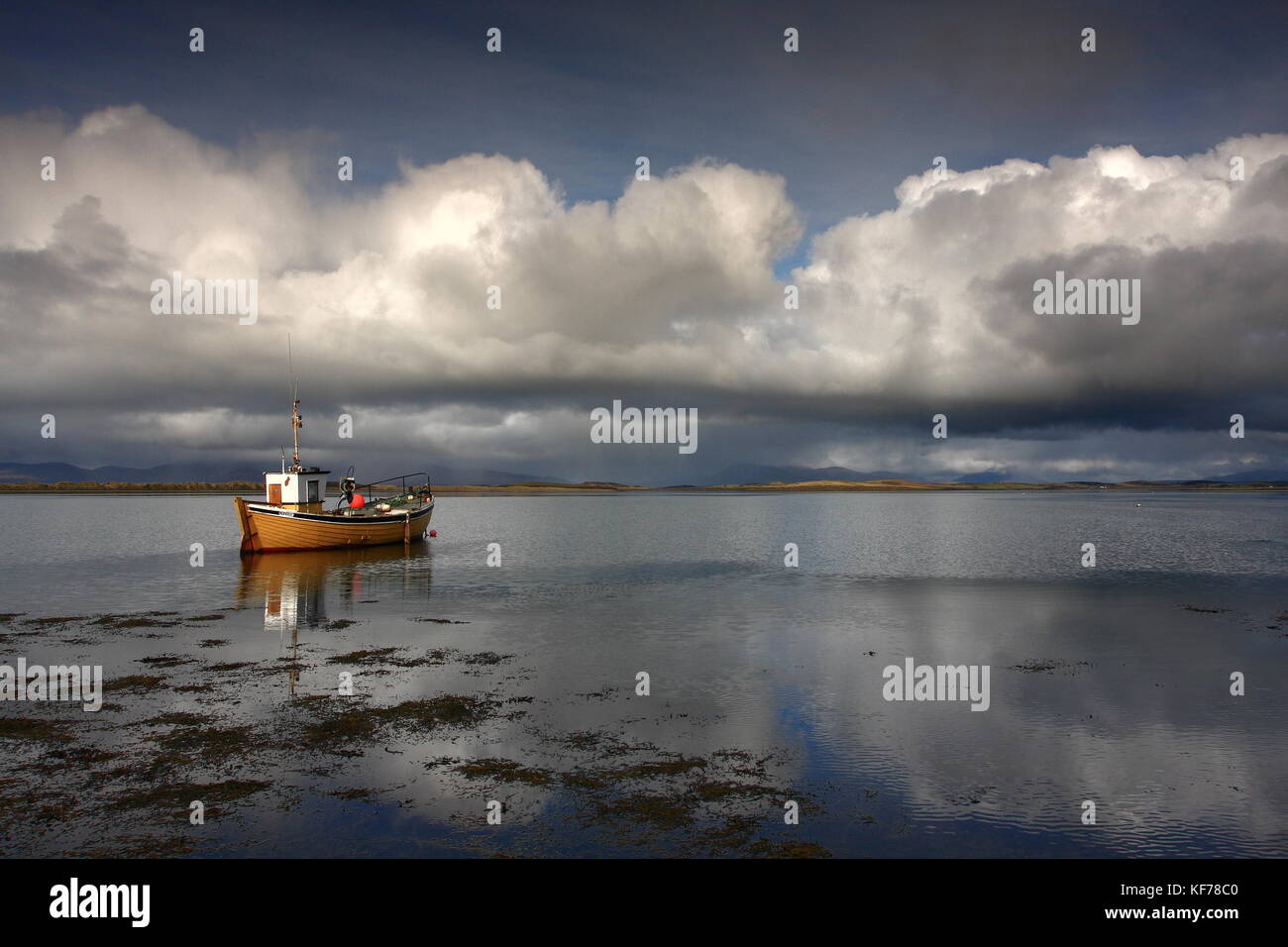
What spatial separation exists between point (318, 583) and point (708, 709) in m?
27.2

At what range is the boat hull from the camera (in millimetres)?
48469

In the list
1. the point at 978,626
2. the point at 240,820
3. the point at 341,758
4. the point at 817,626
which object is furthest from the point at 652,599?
the point at 240,820

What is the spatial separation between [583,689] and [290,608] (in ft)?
56.9

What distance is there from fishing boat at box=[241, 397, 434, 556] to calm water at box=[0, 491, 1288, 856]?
26.1ft

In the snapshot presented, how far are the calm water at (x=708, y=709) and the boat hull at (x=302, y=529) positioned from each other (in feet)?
25.5

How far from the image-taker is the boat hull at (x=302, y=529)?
48.5 metres

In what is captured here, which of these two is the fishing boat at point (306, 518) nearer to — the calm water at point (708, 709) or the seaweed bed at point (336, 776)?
Result: the calm water at point (708, 709)

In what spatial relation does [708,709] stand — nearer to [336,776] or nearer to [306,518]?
[336,776]

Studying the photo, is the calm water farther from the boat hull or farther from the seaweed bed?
the boat hull

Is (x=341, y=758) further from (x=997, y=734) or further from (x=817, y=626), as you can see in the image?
(x=817, y=626)

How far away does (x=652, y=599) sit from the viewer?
109 ft

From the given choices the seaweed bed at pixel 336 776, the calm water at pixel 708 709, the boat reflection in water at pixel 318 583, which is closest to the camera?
the seaweed bed at pixel 336 776

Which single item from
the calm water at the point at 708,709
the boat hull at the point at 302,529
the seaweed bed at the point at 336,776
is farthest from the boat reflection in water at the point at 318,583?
the seaweed bed at the point at 336,776

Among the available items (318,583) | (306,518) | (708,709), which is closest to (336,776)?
(708,709)
